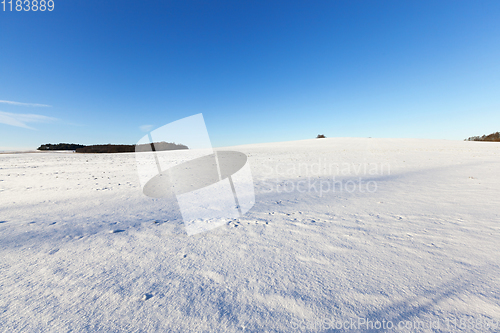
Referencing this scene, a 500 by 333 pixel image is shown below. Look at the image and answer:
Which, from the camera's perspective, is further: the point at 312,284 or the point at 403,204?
the point at 403,204

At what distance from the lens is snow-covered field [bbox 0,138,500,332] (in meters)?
1.55

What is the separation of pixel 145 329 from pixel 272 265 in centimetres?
130

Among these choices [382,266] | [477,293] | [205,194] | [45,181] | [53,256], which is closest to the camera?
[477,293]

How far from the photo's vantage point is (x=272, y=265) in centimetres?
227

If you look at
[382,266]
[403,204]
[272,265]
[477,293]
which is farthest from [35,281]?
[403,204]

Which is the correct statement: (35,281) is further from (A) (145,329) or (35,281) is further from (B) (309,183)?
(B) (309,183)

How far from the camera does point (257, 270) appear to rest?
7.16 ft

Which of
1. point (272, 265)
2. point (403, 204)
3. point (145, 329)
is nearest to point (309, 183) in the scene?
point (403, 204)

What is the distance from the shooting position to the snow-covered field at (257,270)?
155cm

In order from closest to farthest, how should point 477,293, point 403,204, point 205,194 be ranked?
point 477,293 → point 403,204 → point 205,194

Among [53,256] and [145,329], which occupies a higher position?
[53,256]

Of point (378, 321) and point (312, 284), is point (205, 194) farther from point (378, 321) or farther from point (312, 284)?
point (378, 321)

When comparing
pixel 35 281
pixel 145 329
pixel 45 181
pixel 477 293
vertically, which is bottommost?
pixel 477 293

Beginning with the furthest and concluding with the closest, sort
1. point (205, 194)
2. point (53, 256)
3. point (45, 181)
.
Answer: point (45, 181)
point (205, 194)
point (53, 256)
